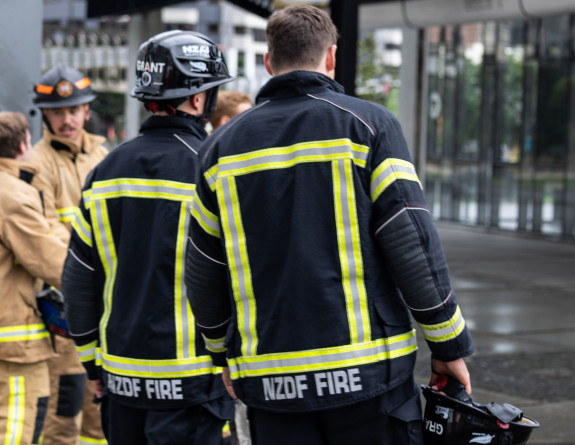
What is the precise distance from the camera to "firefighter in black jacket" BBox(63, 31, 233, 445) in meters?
3.40

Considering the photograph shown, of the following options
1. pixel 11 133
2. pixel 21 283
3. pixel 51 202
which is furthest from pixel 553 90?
pixel 21 283

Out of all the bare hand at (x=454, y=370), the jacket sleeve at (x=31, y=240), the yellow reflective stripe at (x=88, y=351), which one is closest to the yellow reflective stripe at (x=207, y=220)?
the bare hand at (x=454, y=370)

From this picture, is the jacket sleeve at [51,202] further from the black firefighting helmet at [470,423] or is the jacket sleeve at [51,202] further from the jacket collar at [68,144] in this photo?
the black firefighting helmet at [470,423]

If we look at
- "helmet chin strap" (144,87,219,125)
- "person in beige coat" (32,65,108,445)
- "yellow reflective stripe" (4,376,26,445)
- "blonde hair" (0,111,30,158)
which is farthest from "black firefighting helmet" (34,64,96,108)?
"helmet chin strap" (144,87,219,125)

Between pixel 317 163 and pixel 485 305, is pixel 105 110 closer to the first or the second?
pixel 485 305

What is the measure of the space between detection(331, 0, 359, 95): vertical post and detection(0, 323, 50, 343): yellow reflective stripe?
21.1ft

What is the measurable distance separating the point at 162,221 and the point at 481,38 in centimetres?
1690

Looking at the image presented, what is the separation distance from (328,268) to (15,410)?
7.36 ft

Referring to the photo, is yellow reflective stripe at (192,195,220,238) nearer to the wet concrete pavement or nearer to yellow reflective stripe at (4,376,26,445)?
yellow reflective stripe at (4,376,26,445)

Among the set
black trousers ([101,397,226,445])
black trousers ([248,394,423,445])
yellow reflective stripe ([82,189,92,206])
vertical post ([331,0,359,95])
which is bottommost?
black trousers ([101,397,226,445])

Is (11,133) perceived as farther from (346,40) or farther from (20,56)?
(346,40)

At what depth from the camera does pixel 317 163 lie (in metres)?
2.75

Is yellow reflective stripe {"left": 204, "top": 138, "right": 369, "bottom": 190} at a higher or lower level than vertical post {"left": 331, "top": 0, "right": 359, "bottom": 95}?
lower

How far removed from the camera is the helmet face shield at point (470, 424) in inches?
105
